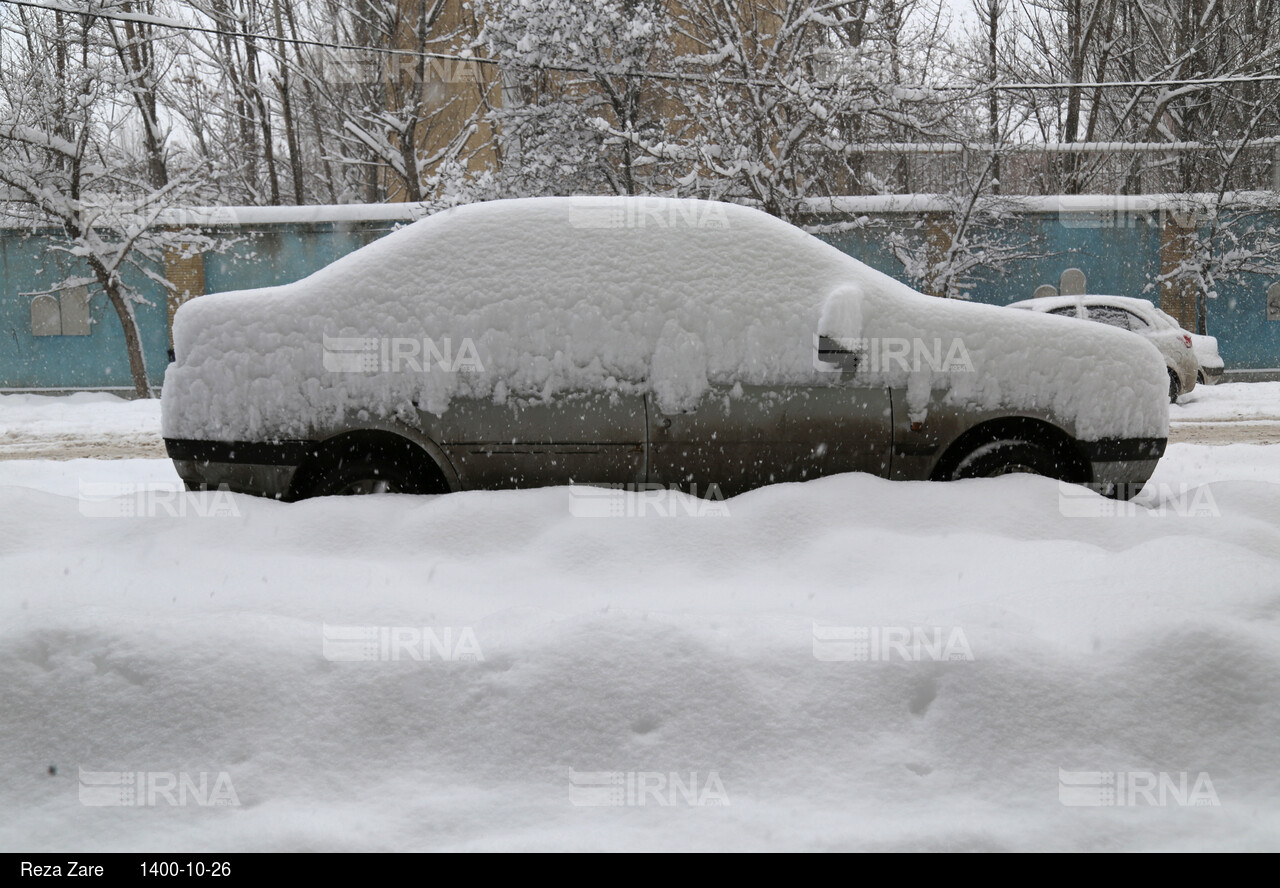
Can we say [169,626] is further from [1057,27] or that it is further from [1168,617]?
[1057,27]

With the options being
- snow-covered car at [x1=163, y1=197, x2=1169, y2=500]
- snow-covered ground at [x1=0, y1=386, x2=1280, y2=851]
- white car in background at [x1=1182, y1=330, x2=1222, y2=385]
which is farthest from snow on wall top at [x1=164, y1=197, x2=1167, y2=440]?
white car in background at [x1=1182, y1=330, x2=1222, y2=385]

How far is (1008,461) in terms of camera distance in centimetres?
411

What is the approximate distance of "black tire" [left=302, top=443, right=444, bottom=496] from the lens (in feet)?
12.7

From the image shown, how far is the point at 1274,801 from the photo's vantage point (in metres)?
2.08

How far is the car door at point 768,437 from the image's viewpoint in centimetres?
389

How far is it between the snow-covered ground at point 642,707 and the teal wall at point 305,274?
1507cm

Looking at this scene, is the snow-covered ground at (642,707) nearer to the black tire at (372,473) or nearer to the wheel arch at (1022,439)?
the black tire at (372,473)

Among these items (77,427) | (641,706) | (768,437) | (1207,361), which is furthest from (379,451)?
(1207,361)

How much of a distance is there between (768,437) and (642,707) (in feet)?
6.17

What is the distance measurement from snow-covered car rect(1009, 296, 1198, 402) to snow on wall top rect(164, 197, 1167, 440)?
902 cm

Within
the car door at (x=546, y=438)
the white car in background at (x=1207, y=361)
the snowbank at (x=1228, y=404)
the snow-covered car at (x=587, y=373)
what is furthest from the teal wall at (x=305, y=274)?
the car door at (x=546, y=438)

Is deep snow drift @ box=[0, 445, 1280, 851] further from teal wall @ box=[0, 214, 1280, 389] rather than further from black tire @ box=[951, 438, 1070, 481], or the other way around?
teal wall @ box=[0, 214, 1280, 389]

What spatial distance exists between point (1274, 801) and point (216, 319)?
3.90m

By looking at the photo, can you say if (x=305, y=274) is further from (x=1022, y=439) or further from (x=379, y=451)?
(x=1022, y=439)
